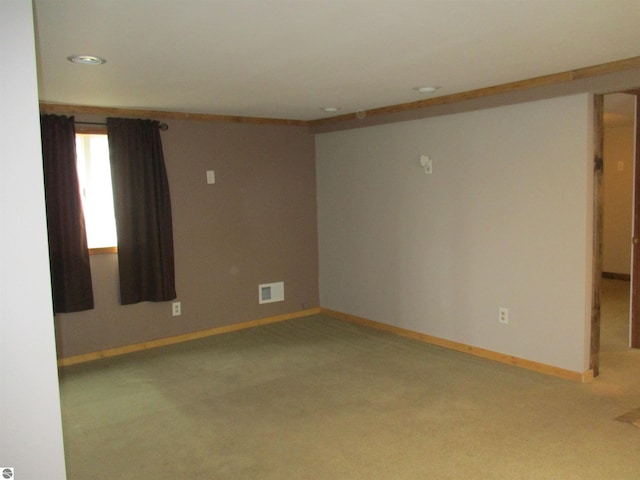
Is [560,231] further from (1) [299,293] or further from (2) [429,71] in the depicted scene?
(1) [299,293]

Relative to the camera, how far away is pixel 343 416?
3379mm

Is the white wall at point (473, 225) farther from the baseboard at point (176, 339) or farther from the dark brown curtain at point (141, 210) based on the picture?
the dark brown curtain at point (141, 210)

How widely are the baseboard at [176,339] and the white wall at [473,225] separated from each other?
1.73 ft

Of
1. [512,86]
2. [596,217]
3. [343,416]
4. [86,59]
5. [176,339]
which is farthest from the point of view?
[176,339]

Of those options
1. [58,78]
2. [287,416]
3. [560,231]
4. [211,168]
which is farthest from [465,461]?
[211,168]

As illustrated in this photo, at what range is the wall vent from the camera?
5754 mm

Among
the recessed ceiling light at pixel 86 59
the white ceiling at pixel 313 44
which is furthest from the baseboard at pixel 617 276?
the recessed ceiling light at pixel 86 59

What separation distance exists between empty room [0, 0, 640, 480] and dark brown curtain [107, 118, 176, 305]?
0.06ft

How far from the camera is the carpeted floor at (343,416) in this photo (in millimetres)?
2777

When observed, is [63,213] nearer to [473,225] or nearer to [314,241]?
[314,241]

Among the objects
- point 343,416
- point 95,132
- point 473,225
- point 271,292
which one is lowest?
point 343,416

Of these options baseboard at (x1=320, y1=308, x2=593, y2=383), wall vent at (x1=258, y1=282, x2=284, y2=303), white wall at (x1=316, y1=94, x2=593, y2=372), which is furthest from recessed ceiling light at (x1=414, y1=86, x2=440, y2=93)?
wall vent at (x1=258, y1=282, x2=284, y2=303)

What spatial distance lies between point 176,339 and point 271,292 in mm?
1132

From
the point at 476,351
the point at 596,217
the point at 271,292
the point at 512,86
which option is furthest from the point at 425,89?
the point at 271,292
